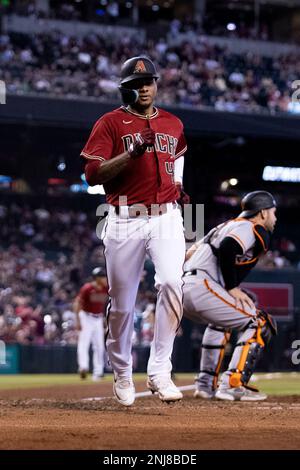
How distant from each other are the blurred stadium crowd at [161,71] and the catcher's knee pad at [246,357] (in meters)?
16.2

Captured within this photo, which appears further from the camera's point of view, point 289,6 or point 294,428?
point 289,6

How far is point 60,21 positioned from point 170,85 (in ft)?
16.8

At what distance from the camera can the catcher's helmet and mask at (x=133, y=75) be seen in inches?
253

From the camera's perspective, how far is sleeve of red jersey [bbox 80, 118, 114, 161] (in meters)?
6.23

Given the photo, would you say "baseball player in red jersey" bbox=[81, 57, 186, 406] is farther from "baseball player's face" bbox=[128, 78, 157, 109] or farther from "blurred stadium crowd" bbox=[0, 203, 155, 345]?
"blurred stadium crowd" bbox=[0, 203, 155, 345]

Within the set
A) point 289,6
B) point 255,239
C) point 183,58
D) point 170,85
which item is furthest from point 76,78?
point 255,239

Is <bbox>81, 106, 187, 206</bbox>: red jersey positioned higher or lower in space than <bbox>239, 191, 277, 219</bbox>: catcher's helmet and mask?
higher

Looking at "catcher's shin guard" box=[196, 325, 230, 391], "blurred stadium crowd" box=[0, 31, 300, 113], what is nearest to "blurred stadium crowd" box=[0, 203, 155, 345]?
"blurred stadium crowd" box=[0, 31, 300, 113]

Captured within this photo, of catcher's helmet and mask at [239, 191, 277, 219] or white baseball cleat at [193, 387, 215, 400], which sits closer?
catcher's helmet and mask at [239, 191, 277, 219]

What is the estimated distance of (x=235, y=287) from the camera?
8.22m

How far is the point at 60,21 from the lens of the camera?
95.2ft

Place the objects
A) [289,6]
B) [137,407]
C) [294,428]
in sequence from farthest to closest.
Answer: [289,6], [137,407], [294,428]

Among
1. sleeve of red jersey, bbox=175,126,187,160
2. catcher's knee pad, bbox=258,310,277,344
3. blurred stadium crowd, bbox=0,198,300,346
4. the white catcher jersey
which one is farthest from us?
blurred stadium crowd, bbox=0,198,300,346
